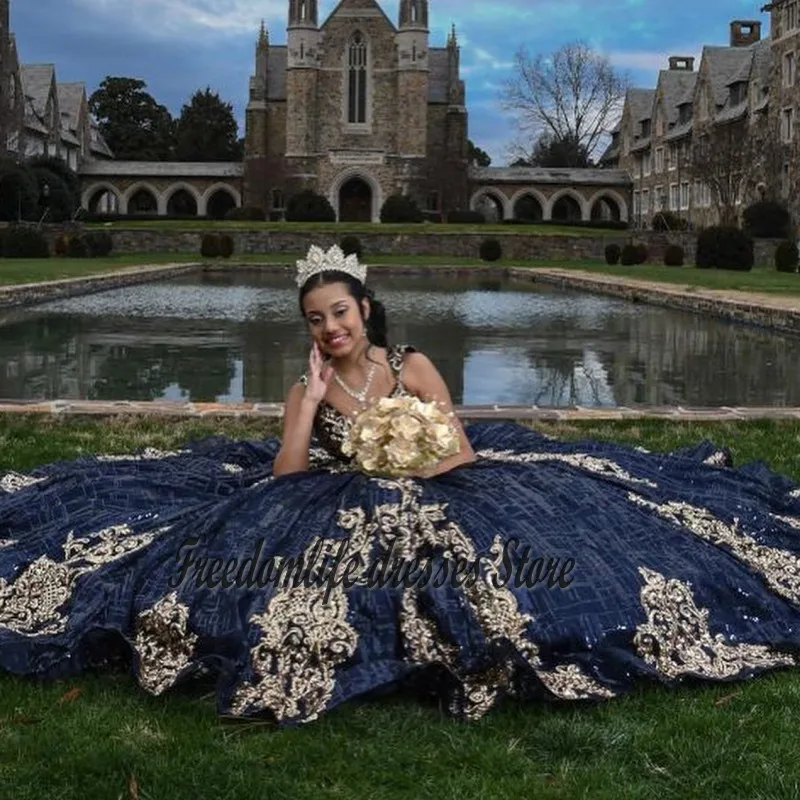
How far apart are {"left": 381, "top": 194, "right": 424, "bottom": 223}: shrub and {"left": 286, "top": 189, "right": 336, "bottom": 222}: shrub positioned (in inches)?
85.8

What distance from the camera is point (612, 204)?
5794 centimetres

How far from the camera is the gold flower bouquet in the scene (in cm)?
318

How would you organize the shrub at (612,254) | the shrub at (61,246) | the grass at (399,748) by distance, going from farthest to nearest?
the shrub at (612,254), the shrub at (61,246), the grass at (399,748)

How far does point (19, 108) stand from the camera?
46.4 meters

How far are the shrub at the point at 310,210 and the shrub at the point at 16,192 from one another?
9.98 m

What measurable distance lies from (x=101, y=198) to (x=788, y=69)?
36508 mm

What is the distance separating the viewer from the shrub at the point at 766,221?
117 feet

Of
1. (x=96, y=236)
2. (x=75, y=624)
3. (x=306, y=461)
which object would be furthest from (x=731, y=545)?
(x=96, y=236)

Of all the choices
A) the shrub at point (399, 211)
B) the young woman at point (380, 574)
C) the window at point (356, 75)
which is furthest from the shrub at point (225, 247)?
the young woman at point (380, 574)

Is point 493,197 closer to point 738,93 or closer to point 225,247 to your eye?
Result: point 738,93

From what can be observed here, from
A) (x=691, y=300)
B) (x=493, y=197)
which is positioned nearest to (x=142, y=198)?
(x=493, y=197)

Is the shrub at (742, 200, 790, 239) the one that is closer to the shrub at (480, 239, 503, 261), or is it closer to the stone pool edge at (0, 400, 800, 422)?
the shrub at (480, 239, 503, 261)

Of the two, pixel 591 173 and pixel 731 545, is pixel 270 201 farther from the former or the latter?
pixel 731 545

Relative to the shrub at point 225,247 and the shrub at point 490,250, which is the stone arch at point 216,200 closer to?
the shrub at point 225,247
